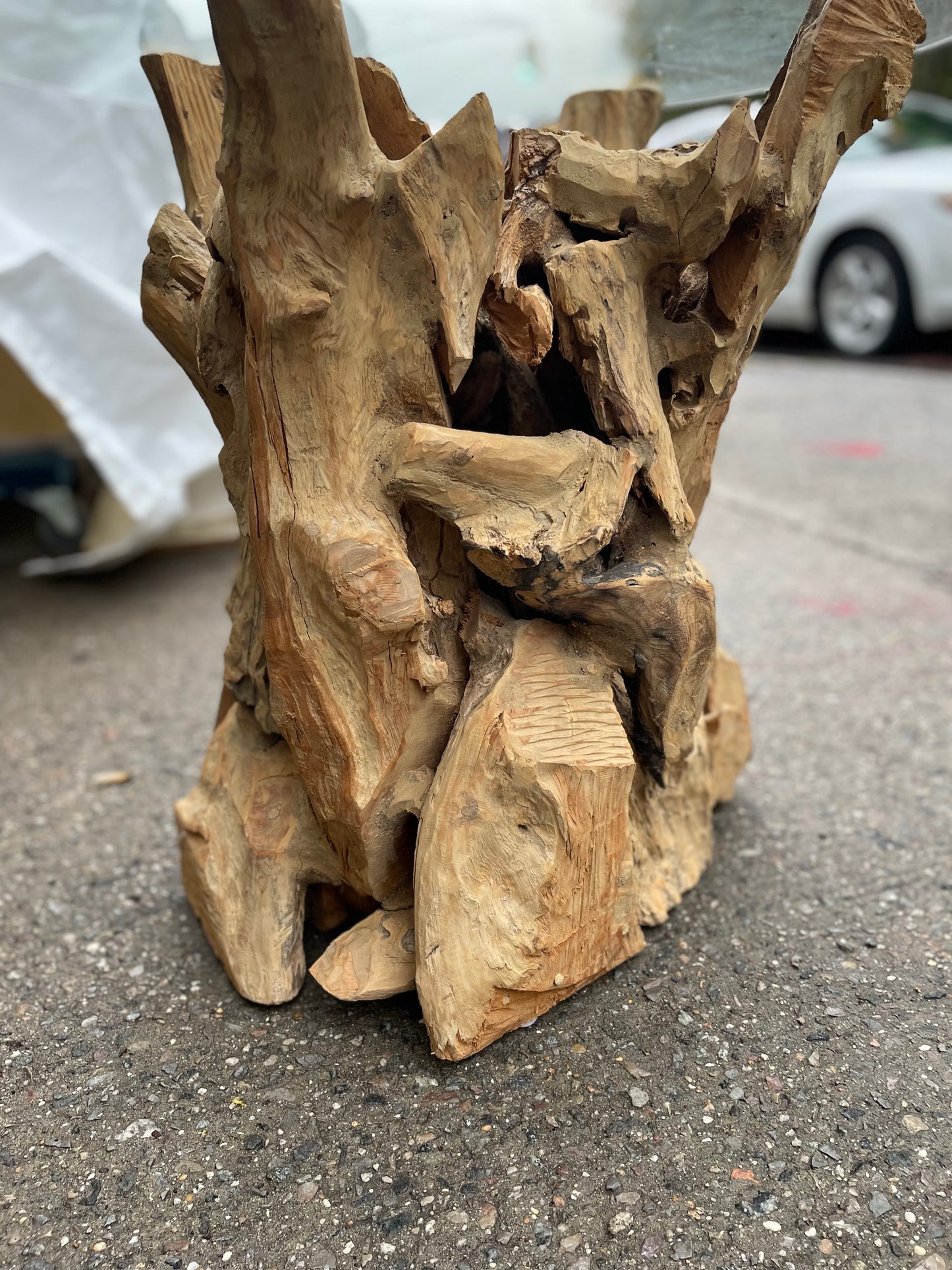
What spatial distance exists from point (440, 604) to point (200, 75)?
89cm

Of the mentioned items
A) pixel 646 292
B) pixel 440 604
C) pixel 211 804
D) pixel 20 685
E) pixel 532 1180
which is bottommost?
pixel 20 685

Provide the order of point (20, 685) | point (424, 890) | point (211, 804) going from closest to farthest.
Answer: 1. point (424, 890)
2. point (211, 804)
3. point (20, 685)

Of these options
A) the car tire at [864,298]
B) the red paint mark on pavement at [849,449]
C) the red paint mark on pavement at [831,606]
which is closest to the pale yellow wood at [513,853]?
the red paint mark on pavement at [831,606]

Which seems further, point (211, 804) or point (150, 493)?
point (150, 493)

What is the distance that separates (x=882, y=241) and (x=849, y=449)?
6.11 ft

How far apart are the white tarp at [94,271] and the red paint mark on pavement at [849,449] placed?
9.67 ft

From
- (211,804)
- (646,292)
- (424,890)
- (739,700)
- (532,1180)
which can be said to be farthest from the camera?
(739,700)

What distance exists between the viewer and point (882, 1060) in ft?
4.34

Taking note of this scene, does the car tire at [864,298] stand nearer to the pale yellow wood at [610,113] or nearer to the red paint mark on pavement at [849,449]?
the red paint mark on pavement at [849,449]

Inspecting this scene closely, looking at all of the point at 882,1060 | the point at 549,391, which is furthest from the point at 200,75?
the point at 882,1060

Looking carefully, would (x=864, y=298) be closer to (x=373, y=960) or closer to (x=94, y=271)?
(x=94, y=271)

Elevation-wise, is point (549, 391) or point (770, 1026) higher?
point (549, 391)

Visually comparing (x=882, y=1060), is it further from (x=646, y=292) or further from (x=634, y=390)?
(x=646, y=292)

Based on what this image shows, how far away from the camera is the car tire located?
19.5 feet
